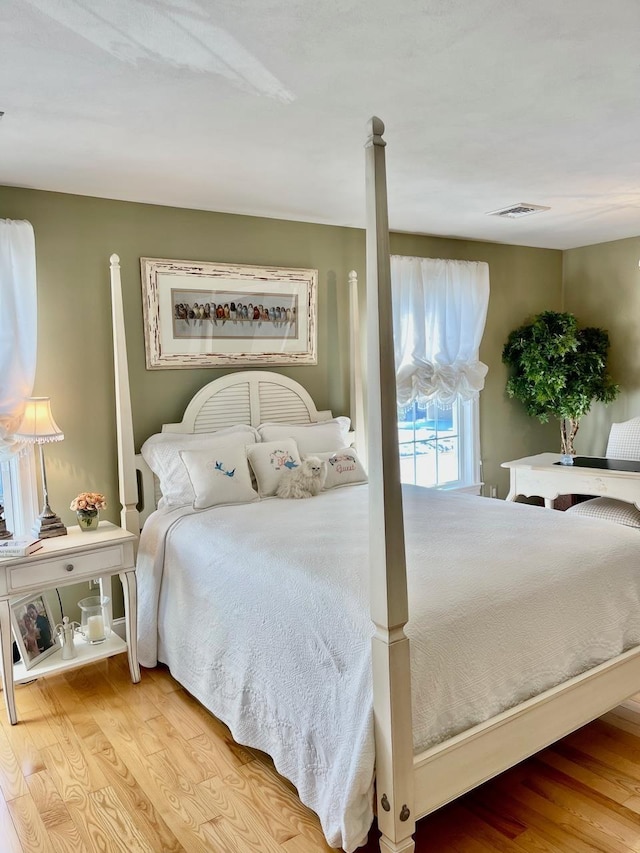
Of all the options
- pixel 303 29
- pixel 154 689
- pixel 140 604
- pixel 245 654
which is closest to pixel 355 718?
pixel 245 654

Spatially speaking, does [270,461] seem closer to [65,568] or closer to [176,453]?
[176,453]

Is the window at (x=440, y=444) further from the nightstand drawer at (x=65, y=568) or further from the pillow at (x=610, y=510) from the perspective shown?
the nightstand drawer at (x=65, y=568)

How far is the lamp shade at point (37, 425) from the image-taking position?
2.96m

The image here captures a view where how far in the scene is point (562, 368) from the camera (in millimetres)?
5023

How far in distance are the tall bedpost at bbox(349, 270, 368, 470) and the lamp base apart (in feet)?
6.57

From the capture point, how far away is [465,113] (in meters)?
2.45

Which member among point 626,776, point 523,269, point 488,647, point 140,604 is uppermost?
point 523,269

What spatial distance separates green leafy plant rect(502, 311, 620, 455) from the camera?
5.04 metres

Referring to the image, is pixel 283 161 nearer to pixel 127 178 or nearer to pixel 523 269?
pixel 127 178

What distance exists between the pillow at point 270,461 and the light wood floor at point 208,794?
3.81ft

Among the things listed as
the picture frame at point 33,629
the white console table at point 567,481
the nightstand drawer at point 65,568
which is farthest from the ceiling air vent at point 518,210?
the picture frame at point 33,629

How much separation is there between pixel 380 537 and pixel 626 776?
4.80ft

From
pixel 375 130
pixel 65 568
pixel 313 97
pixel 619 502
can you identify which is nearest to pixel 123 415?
pixel 65 568

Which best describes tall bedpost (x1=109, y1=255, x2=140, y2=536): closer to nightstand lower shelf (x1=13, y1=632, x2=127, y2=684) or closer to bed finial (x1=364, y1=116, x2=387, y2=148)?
nightstand lower shelf (x1=13, y1=632, x2=127, y2=684)
